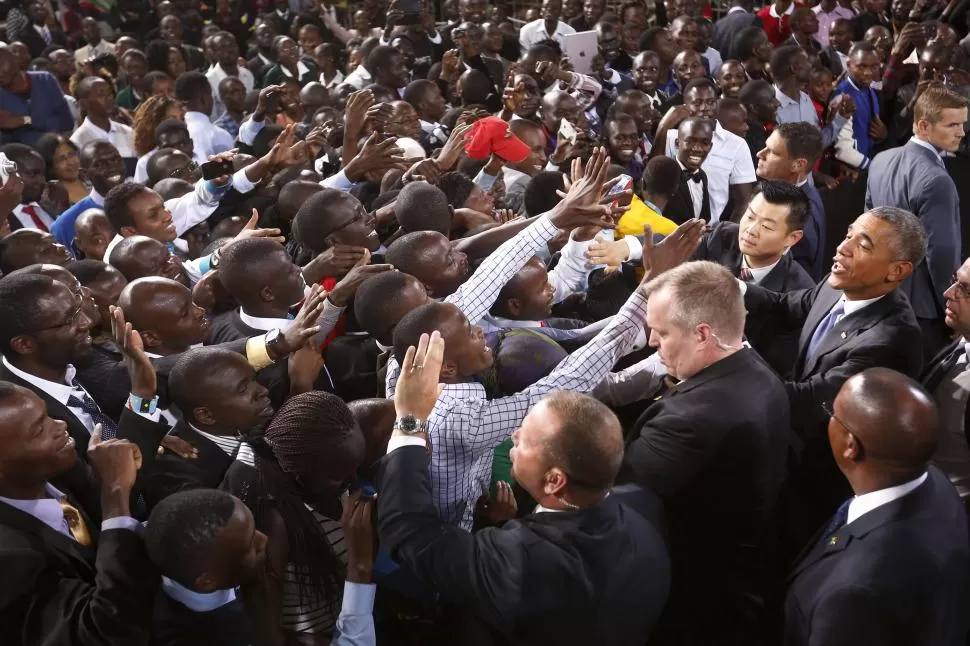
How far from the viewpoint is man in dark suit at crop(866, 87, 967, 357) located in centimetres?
441

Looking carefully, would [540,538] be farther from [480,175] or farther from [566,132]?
[566,132]

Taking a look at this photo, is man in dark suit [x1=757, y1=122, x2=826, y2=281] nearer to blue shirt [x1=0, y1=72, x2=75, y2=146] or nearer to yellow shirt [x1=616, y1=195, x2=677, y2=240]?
yellow shirt [x1=616, y1=195, x2=677, y2=240]

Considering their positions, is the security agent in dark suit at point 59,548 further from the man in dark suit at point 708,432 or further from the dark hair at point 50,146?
the dark hair at point 50,146

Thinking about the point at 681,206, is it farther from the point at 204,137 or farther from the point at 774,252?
the point at 204,137

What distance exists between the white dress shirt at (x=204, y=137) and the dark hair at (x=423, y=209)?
3.21 metres

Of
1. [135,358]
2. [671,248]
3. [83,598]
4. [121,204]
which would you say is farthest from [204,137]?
[83,598]

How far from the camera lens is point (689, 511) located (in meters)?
2.59

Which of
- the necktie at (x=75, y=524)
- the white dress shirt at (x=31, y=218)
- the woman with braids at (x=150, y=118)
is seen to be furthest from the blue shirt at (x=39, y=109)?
the necktie at (x=75, y=524)

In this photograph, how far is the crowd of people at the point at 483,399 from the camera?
6.81ft

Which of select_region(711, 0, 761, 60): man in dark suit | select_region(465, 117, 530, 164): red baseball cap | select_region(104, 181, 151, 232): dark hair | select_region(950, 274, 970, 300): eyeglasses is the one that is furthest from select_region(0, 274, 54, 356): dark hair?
select_region(711, 0, 761, 60): man in dark suit

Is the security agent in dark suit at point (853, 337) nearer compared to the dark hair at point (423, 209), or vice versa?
the security agent in dark suit at point (853, 337)

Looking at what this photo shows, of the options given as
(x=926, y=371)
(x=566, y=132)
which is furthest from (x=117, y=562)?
(x=566, y=132)

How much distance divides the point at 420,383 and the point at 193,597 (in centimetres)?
79

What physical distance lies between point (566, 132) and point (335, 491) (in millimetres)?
4017
